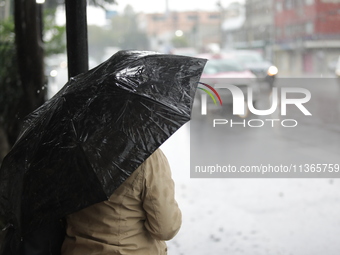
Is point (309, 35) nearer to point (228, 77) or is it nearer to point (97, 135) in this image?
point (228, 77)

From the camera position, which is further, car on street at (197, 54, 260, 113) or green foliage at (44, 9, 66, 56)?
green foliage at (44, 9, 66, 56)

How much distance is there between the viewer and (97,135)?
1.48m

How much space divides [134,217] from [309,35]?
375 cm

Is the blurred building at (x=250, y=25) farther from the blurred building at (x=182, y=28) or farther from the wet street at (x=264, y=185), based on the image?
the wet street at (x=264, y=185)

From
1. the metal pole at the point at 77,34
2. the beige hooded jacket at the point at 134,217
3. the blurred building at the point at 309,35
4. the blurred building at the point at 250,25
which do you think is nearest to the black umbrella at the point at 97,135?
the beige hooded jacket at the point at 134,217

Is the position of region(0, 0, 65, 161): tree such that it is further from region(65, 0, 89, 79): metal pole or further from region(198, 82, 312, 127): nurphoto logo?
region(65, 0, 89, 79): metal pole

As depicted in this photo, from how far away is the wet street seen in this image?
400 cm

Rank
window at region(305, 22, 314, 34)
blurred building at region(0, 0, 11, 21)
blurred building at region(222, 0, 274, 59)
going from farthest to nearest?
blurred building at region(0, 0, 11, 21), blurred building at region(222, 0, 274, 59), window at region(305, 22, 314, 34)

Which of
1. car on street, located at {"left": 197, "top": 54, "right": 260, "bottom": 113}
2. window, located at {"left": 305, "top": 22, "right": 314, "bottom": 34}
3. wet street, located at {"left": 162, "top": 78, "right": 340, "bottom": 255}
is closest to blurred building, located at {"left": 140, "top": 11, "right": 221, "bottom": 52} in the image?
car on street, located at {"left": 197, "top": 54, "right": 260, "bottom": 113}

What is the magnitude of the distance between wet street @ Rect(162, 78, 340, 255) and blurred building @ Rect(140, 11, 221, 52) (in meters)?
1.42

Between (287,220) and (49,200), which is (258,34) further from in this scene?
(49,200)

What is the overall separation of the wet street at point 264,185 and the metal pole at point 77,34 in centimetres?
200

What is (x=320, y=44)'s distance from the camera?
480 cm

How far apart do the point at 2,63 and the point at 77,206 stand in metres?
4.44
